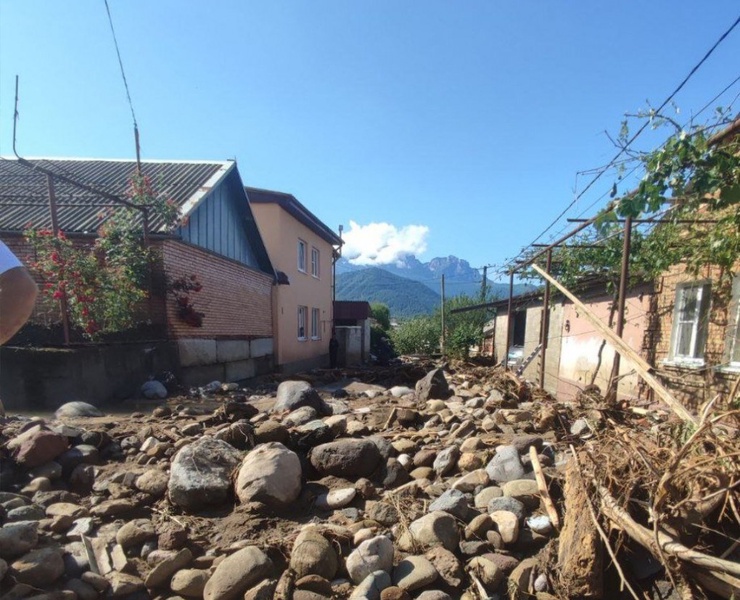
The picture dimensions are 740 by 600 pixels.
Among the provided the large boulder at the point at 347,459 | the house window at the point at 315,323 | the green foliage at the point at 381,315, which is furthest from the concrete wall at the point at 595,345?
the green foliage at the point at 381,315

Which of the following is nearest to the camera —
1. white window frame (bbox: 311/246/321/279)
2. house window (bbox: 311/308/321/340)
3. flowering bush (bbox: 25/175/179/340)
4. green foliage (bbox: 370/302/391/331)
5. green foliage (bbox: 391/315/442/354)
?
flowering bush (bbox: 25/175/179/340)

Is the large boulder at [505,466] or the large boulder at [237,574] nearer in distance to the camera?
the large boulder at [237,574]

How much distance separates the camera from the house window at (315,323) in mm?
16828

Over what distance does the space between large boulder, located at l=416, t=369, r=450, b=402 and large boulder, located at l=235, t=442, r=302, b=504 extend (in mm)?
3908

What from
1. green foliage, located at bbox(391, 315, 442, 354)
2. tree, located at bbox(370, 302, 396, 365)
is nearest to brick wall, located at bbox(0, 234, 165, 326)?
tree, located at bbox(370, 302, 396, 365)

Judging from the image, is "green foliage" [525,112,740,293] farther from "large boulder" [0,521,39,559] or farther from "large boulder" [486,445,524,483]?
"large boulder" [0,521,39,559]

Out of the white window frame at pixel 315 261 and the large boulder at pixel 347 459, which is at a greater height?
the white window frame at pixel 315 261

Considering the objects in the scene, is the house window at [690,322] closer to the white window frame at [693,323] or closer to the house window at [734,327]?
the white window frame at [693,323]

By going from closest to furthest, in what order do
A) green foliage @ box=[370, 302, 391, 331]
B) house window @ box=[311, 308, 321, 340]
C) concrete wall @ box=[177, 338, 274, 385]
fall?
concrete wall @ box=[177, 338, 274, 385] < house window @ box=[311, 308, 321, 340] < green foliage @ box=[370, 302, 391, 331]

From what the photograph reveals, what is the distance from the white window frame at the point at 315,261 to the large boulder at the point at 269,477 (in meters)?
13.7

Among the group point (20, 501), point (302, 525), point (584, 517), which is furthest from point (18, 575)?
point (584, 517)

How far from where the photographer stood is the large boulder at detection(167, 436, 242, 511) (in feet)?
10.1

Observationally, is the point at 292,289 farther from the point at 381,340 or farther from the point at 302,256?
the point at 381,340

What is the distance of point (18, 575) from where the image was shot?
234 cm
